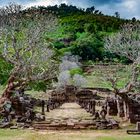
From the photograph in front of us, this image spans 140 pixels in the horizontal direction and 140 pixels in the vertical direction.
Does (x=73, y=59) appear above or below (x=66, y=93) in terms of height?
above

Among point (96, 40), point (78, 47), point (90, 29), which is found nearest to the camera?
point (78, 47)

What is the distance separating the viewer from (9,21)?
163 ft

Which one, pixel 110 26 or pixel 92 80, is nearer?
pixel 92 80

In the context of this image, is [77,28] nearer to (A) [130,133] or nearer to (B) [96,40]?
(B) [96,40]

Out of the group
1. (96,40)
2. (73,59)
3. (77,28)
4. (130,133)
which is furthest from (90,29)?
(130,133)

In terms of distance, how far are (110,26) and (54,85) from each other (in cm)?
8523

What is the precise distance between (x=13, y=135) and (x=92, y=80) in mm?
65384

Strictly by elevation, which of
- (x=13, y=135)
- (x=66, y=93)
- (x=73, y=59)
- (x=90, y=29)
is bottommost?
(x=13, y=135)

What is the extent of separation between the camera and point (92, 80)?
10262 cm

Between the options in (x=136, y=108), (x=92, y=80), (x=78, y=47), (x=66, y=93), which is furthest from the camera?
(x=78, y=47)

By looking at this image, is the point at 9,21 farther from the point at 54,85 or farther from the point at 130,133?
the point at 54,85

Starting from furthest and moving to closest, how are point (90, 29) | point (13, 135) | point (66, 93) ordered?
point (90, 29) → point (66, 93) → point (13, 135)

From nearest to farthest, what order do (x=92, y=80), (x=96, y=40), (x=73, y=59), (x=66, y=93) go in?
1. (x=66, y=93)
2. (x=92, y=80)
3. (x=73, y=59)
4. (x=96, y=40)

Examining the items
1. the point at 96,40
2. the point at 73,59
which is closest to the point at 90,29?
the point at 96,40
